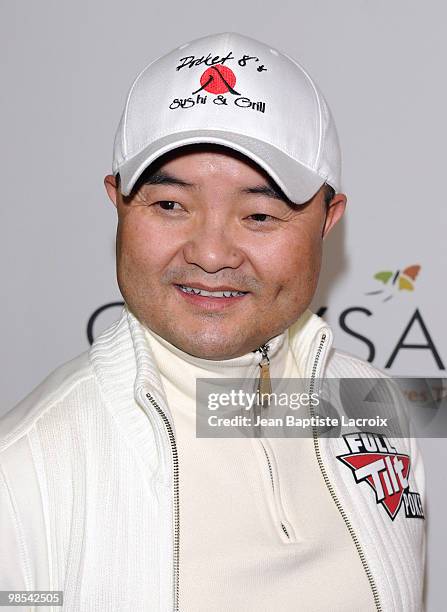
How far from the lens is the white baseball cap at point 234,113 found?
0.88 meters

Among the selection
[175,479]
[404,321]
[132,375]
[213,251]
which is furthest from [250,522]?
[404,321]

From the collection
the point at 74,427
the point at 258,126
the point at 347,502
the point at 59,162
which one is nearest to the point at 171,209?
the point at 258,126

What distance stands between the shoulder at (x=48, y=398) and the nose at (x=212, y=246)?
8.4 inches

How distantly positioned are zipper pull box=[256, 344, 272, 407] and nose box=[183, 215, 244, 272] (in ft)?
0.54

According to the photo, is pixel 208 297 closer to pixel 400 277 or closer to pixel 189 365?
pixel 189 365

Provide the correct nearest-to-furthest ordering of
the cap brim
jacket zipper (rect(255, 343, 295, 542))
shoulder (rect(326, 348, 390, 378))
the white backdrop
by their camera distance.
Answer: the cap brim
jacket zipper (rect(255, 343, 295, 542))
shoulder (rect(326, 348, 390, 378))
the white backdrop

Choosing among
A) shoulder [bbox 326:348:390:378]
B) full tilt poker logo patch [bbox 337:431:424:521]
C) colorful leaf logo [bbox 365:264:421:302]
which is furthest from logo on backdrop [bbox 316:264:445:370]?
full tilt poker logo patch [bbox 337:431:424:521]

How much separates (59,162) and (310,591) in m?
0.90

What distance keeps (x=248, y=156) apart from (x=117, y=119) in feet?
2.18

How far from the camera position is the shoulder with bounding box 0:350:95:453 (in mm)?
915

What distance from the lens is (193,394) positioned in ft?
3.33

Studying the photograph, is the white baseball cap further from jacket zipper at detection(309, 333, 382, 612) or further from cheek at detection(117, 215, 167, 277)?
jacket zipper at detection(309, 333, 382, 612)

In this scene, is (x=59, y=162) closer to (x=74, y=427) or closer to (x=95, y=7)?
(x=95, y=7)

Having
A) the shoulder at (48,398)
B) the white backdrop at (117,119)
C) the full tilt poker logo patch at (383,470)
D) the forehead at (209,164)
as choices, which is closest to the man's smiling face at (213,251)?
the forehead at (209,164)
